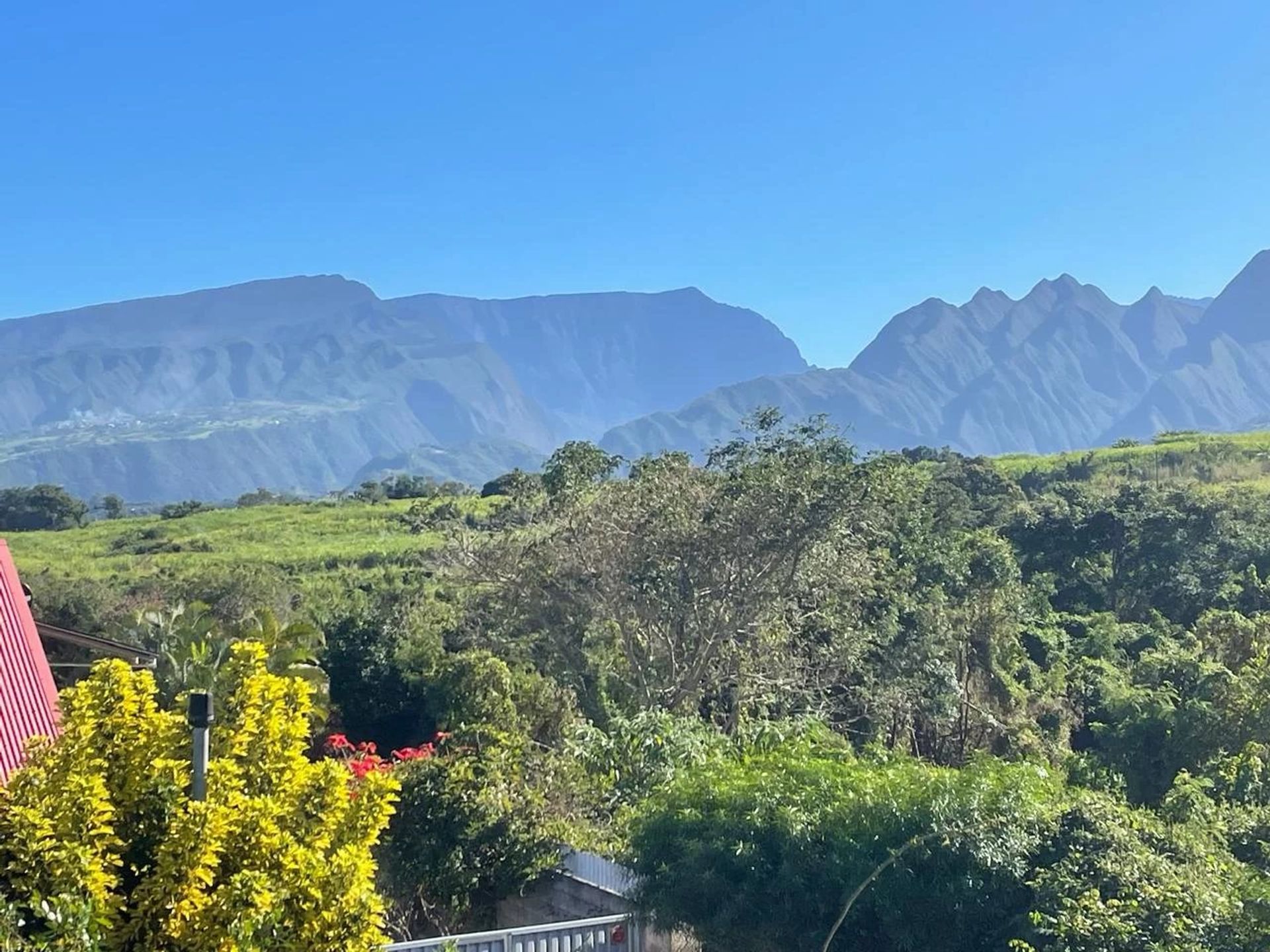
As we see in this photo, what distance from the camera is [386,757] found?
789 inches

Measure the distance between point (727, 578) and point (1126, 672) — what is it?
7141 mm

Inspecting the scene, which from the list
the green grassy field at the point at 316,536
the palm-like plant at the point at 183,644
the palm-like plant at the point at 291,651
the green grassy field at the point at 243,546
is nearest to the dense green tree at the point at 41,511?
→ the green grassy field at the point at 243,546

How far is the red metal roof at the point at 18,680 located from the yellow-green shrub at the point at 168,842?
97.5 inches

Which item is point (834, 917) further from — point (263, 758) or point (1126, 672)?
point (1126, 672)

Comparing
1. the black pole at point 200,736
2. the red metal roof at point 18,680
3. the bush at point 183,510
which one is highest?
the bush at point 183,510

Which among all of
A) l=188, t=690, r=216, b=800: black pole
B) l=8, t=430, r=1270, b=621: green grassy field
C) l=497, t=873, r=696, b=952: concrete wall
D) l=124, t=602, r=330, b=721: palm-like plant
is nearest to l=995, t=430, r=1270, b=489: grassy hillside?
l=8, t=430, r=1270, b=621: green grassy field

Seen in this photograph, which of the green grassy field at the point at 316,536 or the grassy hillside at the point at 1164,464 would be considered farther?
the grassy hillside at the point at 1164,464

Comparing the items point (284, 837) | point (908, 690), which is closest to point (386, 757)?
point (908, 690)

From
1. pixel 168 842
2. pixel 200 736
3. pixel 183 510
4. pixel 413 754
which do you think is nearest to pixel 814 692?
pixel 413 754

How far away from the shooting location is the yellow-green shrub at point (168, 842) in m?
4.00

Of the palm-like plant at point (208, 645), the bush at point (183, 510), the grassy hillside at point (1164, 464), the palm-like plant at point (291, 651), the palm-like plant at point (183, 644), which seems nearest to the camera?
the palm-like plant at point (183, 644)

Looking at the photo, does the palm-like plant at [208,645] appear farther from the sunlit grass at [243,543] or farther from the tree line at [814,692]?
the sunlit grass at [243,543]

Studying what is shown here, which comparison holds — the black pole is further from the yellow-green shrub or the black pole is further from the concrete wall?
the concrete wall

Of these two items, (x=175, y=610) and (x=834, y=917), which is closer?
(x=834, y=917)
